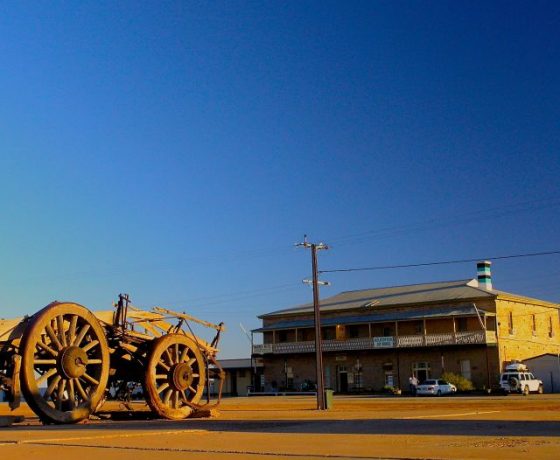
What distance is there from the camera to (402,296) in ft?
265

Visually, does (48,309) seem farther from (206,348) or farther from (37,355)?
(206,348)

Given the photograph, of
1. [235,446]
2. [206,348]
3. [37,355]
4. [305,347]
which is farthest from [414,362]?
[235,446]

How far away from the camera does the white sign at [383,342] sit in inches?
2982

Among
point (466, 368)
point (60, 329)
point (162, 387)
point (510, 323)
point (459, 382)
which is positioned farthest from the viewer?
point (510, 323)

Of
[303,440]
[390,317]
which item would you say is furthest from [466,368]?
[303,440]

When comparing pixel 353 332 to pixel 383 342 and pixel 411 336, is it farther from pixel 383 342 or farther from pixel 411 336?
pixel 411 336

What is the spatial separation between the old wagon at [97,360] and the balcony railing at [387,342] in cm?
4445

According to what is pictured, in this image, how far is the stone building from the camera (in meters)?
72.2

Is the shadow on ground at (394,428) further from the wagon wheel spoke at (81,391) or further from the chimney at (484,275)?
the chimney at (484,275)

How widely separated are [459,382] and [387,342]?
30.4ft

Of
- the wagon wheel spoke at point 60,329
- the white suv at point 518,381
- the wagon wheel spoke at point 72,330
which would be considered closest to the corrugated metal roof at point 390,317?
the white suv at point 518,381

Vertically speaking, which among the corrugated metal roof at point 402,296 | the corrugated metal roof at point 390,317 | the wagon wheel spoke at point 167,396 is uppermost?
the corrugated metal roof at point 402,296

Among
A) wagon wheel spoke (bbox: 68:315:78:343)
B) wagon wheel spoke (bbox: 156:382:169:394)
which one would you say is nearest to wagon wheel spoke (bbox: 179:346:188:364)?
wagon wheel spoke (bbox: 156:382:169:394)

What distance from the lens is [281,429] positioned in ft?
67.6
